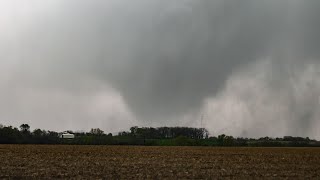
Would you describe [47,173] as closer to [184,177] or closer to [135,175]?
[135,175]

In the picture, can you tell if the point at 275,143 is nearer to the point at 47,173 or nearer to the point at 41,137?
the point at 41,137

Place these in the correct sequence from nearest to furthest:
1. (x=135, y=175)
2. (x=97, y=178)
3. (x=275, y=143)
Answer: (x=97, y=178) < (x=135, y=175) < (x=275, y=143)

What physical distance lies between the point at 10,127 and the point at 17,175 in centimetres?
14333

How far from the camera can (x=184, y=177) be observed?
96.6 ft

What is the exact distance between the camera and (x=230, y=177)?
3002 cm

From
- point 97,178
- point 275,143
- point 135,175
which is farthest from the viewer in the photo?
point 275,143

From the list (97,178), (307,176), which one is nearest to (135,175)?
(97,178)

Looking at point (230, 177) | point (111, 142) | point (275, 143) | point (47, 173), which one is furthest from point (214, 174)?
point (275, 143)

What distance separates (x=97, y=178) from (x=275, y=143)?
170466 mm

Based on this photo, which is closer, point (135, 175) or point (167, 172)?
point (135, 175)

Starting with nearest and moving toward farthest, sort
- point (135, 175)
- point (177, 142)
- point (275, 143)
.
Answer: point (135, 175) < point (177, 142) < point (275, 143)

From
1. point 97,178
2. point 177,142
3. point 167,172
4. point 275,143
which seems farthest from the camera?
point 275,143

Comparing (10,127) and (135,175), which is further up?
(10,127)

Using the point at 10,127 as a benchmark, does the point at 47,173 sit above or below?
below
